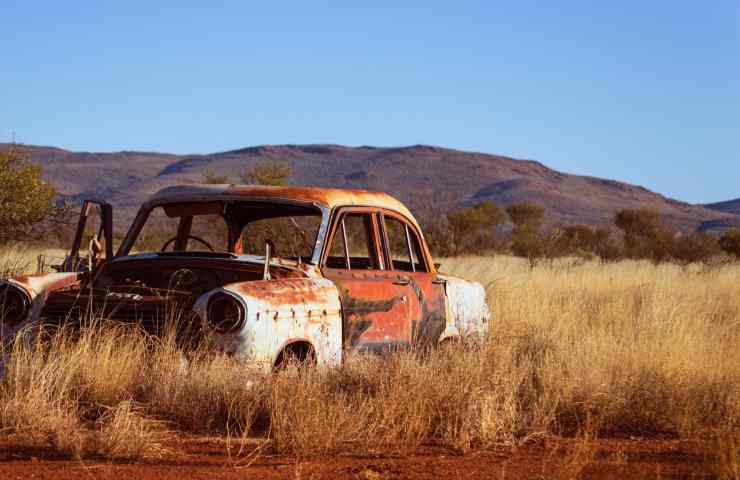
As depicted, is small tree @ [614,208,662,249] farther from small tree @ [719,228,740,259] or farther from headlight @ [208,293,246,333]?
headlight @ [208,293,246,333]

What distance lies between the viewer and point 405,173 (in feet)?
405

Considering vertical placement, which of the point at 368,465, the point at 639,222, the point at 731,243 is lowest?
the point at 368,465

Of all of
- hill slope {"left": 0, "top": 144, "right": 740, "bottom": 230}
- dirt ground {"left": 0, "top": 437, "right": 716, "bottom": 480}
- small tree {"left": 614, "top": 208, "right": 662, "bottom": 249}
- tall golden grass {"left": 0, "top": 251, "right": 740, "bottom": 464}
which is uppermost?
hill slope {"left": 0, "top": 144, "right": 740, "bottom": 230}

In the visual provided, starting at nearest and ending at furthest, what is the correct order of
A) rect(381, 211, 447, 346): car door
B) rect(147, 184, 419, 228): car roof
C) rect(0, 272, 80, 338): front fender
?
rect(0, 272, 80, 338): front fender → rect(147, 184, 419, 228): car roof → rect(381, 211, 447, 346): car door

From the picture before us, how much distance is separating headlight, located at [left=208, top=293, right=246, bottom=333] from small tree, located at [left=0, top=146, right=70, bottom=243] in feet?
36.6

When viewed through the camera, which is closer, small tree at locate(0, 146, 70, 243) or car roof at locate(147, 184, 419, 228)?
car roof at locate(147, 184, 419, 228)

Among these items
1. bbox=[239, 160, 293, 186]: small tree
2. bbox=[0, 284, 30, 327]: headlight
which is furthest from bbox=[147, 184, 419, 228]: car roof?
bbox=[239, 160, 293, 186]: small tree

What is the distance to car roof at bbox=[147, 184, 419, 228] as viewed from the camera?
7.84 meters

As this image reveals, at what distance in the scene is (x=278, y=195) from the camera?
7855mm

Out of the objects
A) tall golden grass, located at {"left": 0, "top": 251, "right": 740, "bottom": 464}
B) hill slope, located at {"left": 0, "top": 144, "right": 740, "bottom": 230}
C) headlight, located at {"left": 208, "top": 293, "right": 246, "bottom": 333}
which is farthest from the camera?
hill slope, located at {"left": 0, "top": 144, "right": 740, "bottom": 230}

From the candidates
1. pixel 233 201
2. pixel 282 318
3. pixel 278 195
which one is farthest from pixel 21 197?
pixel 282 318

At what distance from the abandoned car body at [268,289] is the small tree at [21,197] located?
892 centimetres

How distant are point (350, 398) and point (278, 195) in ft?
6.03

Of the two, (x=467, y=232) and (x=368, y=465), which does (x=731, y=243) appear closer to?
(x=467, y=232)
